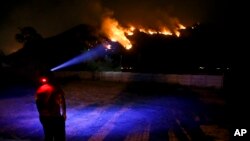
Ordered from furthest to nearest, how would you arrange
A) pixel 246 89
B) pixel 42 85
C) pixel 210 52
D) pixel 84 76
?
pixel 210 52, pixel 84 76, pixel 42 85, pixel 246 89

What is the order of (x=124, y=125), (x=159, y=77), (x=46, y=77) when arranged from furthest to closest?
(x=159, y=77) → (x=124, y=125) → (x=46, y=77)

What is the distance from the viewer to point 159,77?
3794 centimetres

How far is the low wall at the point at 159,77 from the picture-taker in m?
32.1

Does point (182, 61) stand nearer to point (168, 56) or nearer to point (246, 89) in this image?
point (168, 56)

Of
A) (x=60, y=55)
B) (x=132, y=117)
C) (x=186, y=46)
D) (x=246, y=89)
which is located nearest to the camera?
(x=246, y=89)

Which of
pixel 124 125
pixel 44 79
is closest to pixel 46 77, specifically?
pixel 44 79

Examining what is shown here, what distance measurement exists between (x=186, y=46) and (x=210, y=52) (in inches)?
205


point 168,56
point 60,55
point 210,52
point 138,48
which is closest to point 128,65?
point 138,48

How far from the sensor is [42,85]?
6.76 m

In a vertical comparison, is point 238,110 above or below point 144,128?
above

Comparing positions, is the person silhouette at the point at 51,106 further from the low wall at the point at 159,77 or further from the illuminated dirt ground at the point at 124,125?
the low wall at the point at 159,77

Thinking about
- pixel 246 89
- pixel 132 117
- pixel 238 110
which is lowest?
pixel 132 117

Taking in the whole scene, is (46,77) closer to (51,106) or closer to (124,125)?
(51,106)

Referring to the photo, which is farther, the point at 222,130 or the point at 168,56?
the point at 168,56
